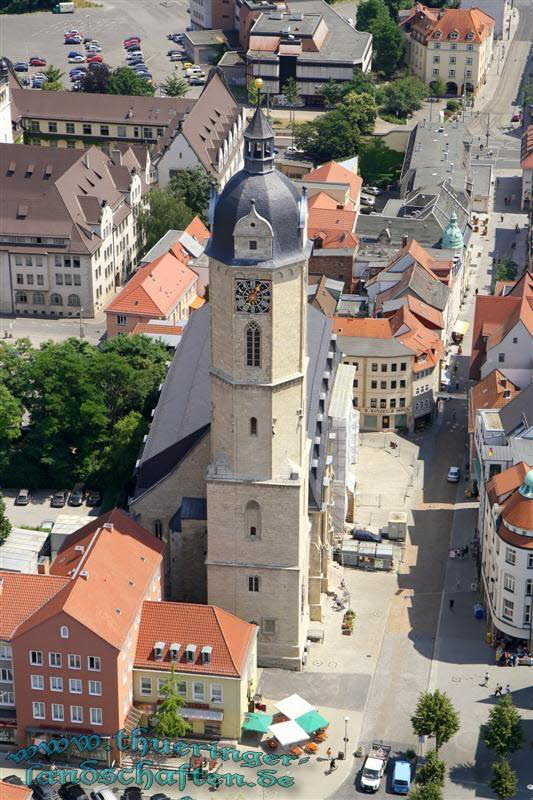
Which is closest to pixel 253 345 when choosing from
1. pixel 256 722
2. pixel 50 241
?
pixel 256 722

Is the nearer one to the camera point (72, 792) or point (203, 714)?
point (72, 792)

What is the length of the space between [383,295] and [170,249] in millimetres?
28879

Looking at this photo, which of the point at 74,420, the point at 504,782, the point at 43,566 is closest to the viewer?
the point at 504,782

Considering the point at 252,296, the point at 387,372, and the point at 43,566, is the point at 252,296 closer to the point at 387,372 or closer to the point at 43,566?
the point at 43,566

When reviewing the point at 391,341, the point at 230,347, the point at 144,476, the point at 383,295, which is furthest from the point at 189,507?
the point at 383,295

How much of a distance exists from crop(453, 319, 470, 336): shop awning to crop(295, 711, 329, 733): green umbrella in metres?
80.2

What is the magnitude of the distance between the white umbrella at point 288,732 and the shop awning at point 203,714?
3894mm

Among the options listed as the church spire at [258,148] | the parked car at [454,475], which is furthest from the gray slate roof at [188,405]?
the church spire at [258,148]

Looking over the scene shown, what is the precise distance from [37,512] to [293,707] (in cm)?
4032

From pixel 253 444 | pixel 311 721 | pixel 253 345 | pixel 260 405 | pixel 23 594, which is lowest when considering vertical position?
pixel 311 721

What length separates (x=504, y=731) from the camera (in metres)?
115

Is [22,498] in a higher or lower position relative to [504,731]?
lower

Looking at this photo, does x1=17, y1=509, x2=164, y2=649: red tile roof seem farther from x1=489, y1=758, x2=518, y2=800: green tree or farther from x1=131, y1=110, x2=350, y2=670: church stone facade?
x1=489, y1=758, x2=518, y2=800: green tree

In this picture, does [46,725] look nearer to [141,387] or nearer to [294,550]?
[294,550]
